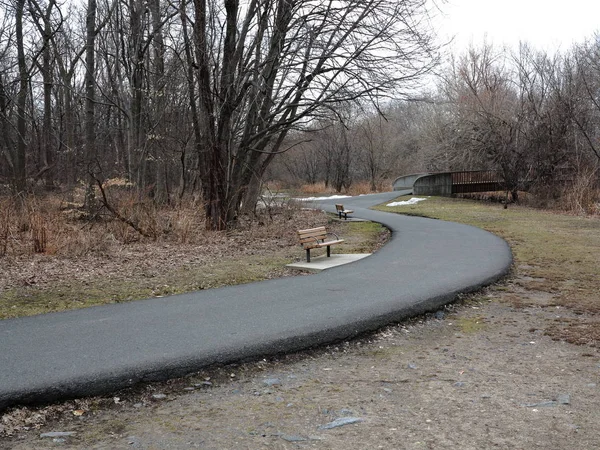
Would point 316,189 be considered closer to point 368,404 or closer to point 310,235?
point 310,235

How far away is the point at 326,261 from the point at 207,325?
4728 mm

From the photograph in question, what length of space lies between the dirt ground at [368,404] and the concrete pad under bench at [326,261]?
12.7ft

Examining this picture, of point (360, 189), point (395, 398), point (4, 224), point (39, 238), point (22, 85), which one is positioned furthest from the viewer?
point (360, 189)

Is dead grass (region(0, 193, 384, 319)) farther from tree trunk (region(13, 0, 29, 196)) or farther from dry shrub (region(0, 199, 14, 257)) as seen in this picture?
tree trunk (region(13, 0, 29, 196))

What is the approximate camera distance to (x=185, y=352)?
5.43m

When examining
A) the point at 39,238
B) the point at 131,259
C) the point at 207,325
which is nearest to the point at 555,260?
the point at 207,325

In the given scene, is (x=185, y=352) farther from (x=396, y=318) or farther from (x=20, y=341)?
(x=396, y=318)

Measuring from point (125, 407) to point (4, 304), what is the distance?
12.3 feet

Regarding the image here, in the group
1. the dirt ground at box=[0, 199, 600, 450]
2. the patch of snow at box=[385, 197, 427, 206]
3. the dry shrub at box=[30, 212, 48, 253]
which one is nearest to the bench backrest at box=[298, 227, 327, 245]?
the dirt ground at box=[0, 199, 600, 450]

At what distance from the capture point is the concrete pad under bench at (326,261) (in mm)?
10039

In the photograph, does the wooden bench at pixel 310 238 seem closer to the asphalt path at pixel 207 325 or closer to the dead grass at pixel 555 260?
the asphalt path at pixel 207 325

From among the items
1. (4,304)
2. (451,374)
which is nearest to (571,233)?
(451,374)

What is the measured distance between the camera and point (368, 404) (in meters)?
4.49

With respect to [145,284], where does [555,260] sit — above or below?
below
